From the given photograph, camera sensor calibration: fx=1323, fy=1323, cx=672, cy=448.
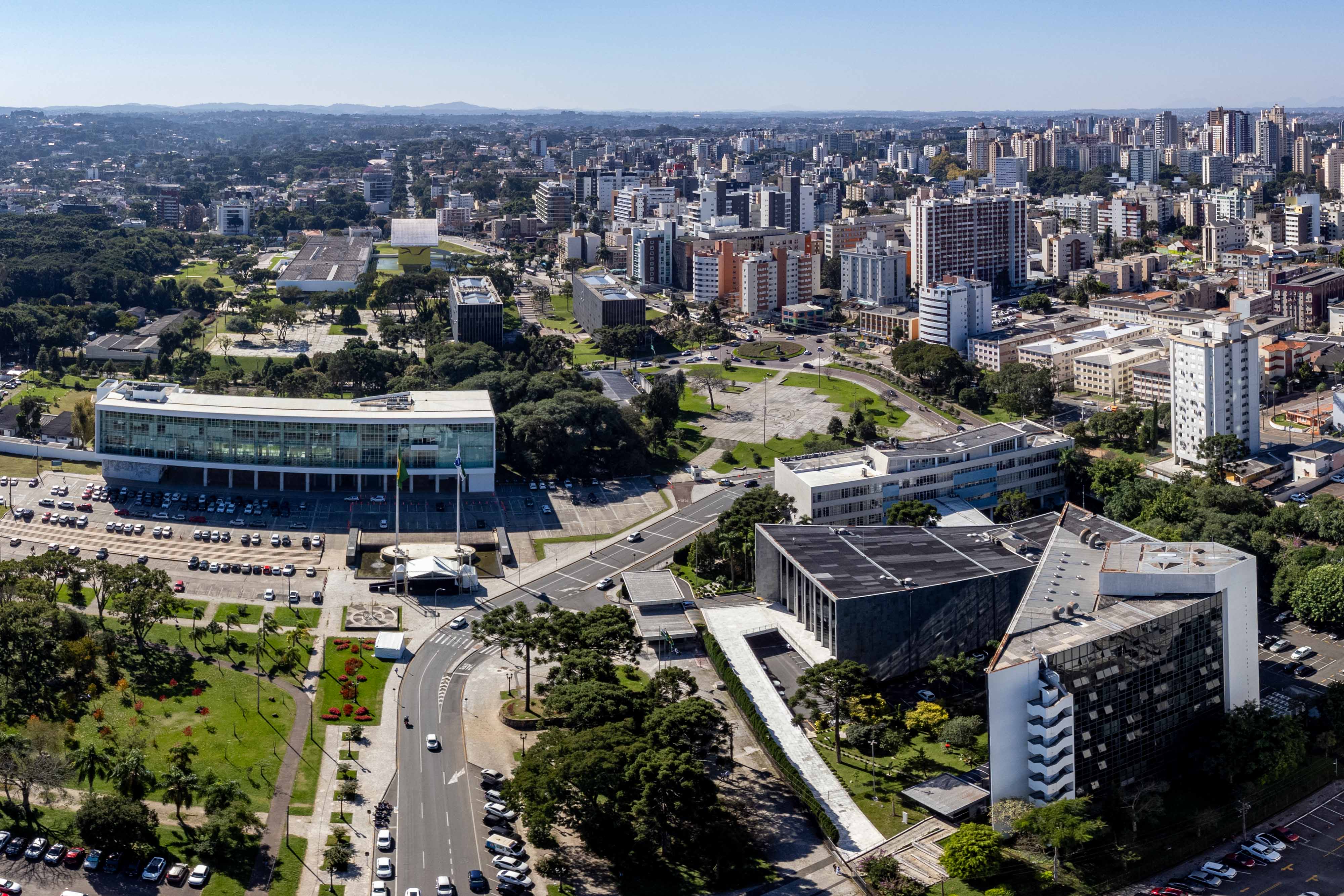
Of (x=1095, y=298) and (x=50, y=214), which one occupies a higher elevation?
(x=50, y=214)

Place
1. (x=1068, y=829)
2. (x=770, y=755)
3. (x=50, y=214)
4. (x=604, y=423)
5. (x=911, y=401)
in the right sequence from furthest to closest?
1. (x=50, y=214)
2. (x=911, y=401)
3. (x=604, y=423)
4. (x=770, y=755)
5. (x=1068, y=829)

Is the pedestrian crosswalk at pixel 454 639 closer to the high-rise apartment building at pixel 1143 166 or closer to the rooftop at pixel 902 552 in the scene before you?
the rooftop at pixel 902 552

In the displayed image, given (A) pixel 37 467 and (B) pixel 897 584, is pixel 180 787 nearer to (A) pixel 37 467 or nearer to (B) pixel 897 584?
(B) pixel 897 584

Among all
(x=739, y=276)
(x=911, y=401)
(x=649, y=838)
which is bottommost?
(x=649, y=838)

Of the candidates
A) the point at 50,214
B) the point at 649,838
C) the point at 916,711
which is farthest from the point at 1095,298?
the point at 50,214

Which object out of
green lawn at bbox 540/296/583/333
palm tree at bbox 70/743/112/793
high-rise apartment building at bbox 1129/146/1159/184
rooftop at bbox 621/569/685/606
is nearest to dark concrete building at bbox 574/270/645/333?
green lawn at bbox 540/296/583/333

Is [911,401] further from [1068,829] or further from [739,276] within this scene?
[1068,829]

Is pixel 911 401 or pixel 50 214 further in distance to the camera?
pixel 50 214
